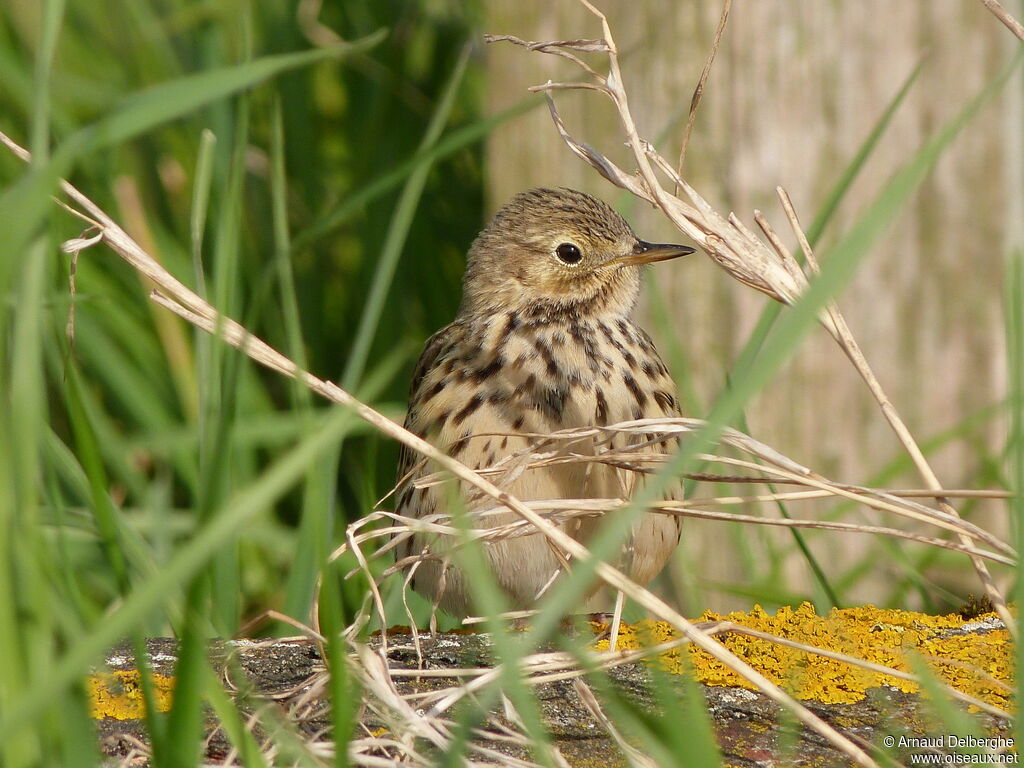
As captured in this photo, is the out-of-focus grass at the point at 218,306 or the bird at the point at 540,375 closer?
the out-of-focus grass at the point at 218,306

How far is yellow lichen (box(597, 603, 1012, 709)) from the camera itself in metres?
1.92

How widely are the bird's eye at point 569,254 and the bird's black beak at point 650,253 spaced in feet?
0.36

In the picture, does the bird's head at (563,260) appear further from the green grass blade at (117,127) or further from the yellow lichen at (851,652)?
the yellow lichen at (851,652)

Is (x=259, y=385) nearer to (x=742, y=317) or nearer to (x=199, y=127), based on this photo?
(x=199, y=127)

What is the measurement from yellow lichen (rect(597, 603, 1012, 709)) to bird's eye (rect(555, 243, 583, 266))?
59.0 inches

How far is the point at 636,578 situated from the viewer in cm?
305

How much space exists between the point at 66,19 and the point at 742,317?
274 cm

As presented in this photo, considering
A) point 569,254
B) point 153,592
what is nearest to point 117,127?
point 153,592

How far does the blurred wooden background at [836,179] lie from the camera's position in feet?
12.0

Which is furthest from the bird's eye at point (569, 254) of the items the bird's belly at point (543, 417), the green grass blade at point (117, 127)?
the green grass blade at point (117, 127)

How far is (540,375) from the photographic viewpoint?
3197 millimetres

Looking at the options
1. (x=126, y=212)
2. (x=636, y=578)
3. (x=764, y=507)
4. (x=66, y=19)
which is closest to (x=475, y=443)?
(x=636, y=578)

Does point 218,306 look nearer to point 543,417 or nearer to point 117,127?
point 117,127

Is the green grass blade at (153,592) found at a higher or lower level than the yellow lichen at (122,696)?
higher
